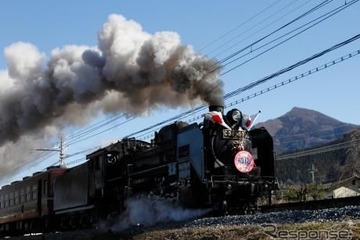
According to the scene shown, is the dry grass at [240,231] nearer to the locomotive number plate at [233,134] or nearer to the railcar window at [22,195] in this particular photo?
the locomotive number plate at [233,134]

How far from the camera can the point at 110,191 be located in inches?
861

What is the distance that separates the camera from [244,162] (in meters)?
16.7

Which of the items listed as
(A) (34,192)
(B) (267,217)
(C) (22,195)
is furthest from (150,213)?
(C) (22,195)

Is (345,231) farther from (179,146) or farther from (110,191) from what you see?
(110,191)

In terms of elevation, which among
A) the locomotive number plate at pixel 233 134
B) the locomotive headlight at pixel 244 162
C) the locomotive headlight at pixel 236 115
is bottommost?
the locomotive headlight at pixel 244 162

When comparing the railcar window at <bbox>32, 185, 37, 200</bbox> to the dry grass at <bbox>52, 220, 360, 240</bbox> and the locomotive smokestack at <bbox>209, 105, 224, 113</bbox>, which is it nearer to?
the locomotive smokestack at <bbox>209, 105, 224, 113</bbox>

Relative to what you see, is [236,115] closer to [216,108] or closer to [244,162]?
[216,108]

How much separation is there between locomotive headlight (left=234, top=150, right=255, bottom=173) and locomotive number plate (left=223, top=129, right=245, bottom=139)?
0.54 meters

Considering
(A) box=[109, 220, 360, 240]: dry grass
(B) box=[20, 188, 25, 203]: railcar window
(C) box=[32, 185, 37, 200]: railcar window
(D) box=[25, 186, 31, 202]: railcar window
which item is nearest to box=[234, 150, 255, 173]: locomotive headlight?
(A) box=[109, 220, 360, 240]: dry grass

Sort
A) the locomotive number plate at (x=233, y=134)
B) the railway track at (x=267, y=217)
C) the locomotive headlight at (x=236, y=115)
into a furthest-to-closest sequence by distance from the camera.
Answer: the locomotive headlight at (x=236, y=115), the locomotive number plate at (x=233, y=134), the railway track at (x=267, y=217)

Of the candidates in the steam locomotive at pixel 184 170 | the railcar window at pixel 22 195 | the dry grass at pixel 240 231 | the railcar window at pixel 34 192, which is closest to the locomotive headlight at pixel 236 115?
the steam locomotive at pixel 184 170

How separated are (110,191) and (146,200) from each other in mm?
3617

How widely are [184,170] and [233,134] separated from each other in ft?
6.22

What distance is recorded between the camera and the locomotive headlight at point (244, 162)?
16547 millimetres
